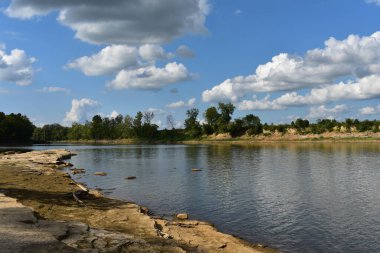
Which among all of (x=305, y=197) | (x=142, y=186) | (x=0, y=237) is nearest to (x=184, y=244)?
(x=0, y=237)

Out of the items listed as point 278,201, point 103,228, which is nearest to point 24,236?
point 103,228

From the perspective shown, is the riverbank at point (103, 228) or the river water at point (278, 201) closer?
the riverbank at point (103, 228)

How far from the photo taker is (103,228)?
73.0 feet

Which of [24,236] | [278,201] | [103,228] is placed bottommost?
[278,201]

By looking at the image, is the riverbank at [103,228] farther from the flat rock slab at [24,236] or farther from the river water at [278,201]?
the river water at [278,201]

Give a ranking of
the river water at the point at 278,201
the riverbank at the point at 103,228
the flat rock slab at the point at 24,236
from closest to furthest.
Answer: the flat rock slab at the point at 24,236 → the riverbank at the point at 103,228 → the river water at the point at 278,201

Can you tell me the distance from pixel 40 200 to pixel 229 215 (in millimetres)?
14713

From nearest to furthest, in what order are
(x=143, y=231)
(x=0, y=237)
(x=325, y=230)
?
(x=0, y=237)
(x=143, y=231)
(x=325, y=230)

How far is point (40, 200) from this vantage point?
30078 millimetres

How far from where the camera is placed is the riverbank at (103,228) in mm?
17469

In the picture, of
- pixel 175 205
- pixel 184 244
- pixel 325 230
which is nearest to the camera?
pixel 184 244

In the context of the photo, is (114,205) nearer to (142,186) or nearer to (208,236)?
(208,236)

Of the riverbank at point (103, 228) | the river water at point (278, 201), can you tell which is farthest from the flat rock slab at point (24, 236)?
the river water at point (278, 201)

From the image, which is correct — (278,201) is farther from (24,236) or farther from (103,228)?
(24,236)
